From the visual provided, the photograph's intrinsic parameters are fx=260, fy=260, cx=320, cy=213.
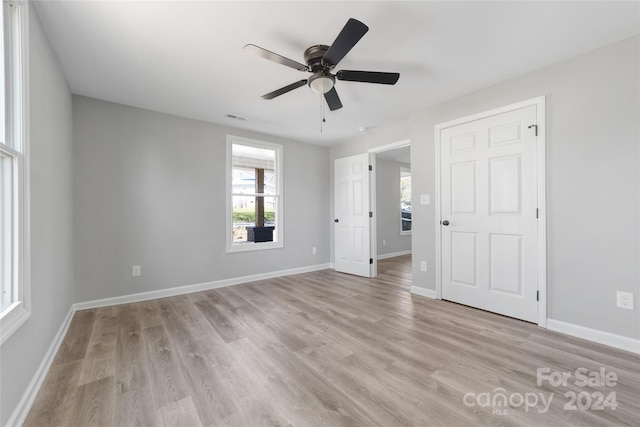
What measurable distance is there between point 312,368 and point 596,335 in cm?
240

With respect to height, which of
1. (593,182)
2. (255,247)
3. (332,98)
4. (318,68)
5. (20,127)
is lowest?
(255,247)

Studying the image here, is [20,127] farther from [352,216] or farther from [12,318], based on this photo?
[352,216]

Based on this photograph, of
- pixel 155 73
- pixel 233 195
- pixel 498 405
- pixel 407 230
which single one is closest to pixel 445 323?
pixel 498 405

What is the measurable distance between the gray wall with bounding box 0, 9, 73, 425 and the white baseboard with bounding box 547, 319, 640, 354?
12.6 ft

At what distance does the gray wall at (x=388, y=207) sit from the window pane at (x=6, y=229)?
579 cm

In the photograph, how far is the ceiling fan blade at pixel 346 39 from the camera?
149cm

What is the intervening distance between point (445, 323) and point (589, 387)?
1035 millimetres

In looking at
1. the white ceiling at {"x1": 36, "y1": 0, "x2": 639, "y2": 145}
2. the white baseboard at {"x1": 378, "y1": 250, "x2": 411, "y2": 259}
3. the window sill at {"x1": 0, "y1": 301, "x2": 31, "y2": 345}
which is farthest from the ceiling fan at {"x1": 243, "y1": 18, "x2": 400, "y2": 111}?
the white baseboard at {"x1": 378, "y1": 250, "x2": 411, "y2": 259}

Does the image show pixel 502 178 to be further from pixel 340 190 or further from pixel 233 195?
pixel 233 195

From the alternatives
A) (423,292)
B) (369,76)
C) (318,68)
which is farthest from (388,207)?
(318,68)

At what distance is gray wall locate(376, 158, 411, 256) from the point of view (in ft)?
20.8

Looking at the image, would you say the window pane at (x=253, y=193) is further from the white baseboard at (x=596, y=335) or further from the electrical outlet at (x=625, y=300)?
the electrical outlet at (x=625, y=300)

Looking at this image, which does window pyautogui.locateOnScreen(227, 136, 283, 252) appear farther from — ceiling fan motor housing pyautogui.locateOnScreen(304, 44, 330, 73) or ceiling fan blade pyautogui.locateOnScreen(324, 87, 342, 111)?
ceiling fan motor housing pyautogui.locateOnScreen(304, 44, 330, 73)

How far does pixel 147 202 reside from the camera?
336 cm
